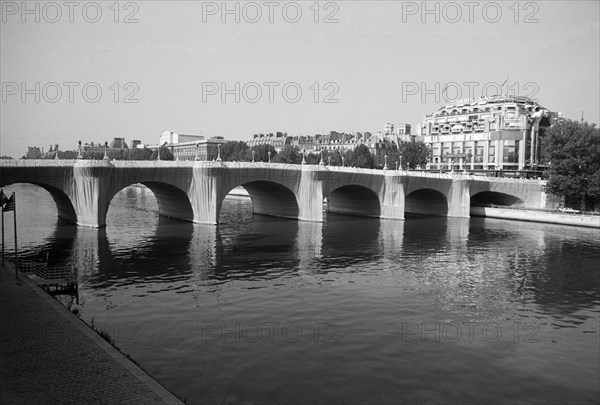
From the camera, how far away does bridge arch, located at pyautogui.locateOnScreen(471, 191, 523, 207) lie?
290ft

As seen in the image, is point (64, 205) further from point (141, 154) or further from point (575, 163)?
point (141, 154)

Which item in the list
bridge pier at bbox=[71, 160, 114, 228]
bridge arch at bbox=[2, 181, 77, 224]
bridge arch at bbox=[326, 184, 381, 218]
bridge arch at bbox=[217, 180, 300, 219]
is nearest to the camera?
bridge pier at bbox=[71, 160, 114, 228]

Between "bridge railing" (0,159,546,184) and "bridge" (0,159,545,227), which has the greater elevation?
"bridge railing" (0,159,546,184)

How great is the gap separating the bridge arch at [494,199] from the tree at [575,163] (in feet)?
26.4

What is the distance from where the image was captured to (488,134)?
133625mm

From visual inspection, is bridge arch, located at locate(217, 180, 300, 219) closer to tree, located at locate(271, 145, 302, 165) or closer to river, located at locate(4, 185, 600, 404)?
river, located at locate(4, 185, 600, 404)

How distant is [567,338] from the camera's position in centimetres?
2470

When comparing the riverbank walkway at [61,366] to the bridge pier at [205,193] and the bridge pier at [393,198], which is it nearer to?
the bridge pier at [205,193]

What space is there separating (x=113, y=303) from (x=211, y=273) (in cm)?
953

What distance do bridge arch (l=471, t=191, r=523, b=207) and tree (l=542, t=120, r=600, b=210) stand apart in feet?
26.4

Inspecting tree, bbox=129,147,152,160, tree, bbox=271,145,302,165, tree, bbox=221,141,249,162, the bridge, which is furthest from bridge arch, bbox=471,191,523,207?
tree, bbox=129,147,152,160

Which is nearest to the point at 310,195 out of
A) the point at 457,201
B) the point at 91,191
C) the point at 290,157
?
the point at 457,201

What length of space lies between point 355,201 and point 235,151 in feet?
252

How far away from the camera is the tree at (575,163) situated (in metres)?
76.7
